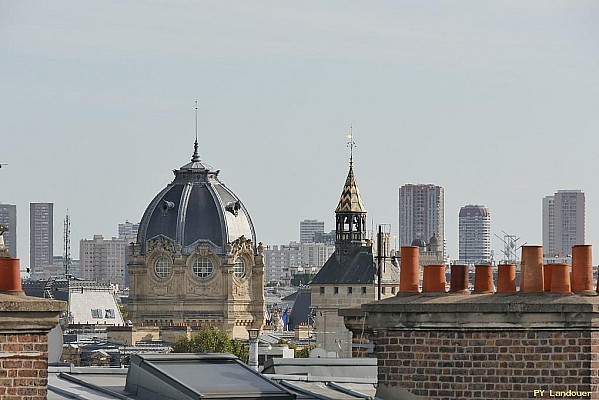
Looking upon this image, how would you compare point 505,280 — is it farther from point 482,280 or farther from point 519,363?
point 519,363

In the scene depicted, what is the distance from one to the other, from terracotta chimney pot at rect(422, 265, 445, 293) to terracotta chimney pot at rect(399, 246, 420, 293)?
15 centimetres

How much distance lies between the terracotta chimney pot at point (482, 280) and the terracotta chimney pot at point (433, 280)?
9.5 inches

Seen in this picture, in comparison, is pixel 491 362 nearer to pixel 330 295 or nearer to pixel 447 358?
pixel 447 358

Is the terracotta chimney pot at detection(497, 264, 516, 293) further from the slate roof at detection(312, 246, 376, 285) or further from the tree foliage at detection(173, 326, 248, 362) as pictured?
the slate roof at detection(312, 246, 376, 285)

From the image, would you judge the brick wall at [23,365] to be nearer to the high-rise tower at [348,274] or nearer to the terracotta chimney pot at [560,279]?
the terracotta chimney pot at [560,279]

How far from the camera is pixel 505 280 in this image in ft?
62.2

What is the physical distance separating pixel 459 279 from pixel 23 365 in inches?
145

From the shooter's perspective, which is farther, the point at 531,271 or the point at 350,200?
the point at 350,200

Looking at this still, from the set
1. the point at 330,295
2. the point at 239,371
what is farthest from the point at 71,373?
the point at 330,295

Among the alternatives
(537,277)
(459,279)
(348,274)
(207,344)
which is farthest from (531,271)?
(348,274)

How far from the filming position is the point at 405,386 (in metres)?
19.0

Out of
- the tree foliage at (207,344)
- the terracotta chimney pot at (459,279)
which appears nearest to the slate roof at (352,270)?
the tree foliage at (207,344)

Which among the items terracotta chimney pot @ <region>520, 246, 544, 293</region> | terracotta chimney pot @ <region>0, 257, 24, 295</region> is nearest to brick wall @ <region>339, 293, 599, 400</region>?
terracotta chimney pot @ <region>520, 246, 544, 293</region>

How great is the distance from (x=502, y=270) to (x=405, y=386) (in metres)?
1.07
